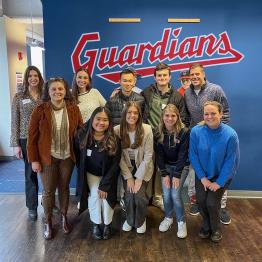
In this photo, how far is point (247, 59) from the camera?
3.22m

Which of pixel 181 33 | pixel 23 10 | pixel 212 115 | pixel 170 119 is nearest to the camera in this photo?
pixel 212 115

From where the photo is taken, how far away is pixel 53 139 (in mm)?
2438

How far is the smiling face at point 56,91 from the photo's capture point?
93.2 inches

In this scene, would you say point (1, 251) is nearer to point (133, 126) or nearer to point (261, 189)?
point (133, 126)

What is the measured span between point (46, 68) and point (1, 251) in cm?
188

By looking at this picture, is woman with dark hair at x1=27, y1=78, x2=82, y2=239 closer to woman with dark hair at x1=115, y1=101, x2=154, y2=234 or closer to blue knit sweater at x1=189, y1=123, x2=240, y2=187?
woman with dark hair at x1=115, y1=101, x2=154, y2=234

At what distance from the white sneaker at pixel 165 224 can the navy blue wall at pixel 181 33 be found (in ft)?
4.39

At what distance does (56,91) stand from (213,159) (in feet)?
4.46

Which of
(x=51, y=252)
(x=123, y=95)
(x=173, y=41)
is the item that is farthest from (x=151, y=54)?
(x=51, y=252)

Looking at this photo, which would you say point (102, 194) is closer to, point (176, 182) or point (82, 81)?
point (176, 182)

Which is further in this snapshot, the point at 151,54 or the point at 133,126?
the point at 151,54

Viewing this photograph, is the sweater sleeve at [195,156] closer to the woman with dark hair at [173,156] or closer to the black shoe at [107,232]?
the woman with dark hair at [173,156]

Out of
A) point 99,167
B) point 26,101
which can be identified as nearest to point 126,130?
point 99,167

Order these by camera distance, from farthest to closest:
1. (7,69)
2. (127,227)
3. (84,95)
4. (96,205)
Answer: (7,69) → (84,95) → (127,227) → (96,205)
